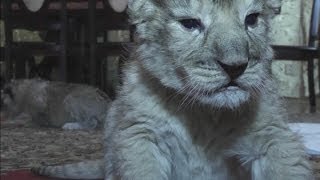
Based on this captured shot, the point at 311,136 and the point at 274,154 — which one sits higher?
the point at 274,154

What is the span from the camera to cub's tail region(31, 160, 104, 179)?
76.4 inches

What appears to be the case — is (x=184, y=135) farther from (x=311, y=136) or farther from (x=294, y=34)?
(x=294, y=34)

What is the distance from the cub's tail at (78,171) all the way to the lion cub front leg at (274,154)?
59cm

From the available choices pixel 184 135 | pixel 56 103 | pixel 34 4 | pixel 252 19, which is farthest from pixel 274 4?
pixel 56 103

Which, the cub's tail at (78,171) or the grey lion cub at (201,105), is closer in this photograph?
→ the grey lion cub at (201,105)

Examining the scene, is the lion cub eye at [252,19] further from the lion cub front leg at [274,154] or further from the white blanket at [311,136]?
the white blanket at [311,136]

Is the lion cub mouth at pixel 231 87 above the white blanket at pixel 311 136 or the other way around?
above

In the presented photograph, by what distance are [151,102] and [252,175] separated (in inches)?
10.9

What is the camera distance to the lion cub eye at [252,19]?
1426 millimetres

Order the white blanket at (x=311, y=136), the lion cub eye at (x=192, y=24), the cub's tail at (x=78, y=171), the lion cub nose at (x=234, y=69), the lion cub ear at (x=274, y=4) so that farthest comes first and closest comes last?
the white blanket at (x=311, y=136)
the cub's tail at (x=78, y=171)
the lion cub ear at (x=274, y=4)
the lion cub eye at (x=192, y=24)
the lion cub nose at (x=234, y=69)

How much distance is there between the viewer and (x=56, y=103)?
418 cm

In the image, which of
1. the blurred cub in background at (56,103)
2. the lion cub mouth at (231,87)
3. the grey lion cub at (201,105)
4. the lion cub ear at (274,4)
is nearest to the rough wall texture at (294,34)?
the blurred cub in background at (56,103)

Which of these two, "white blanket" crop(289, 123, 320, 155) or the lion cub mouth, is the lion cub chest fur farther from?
"white blanket" crop(289, 123, 320, 155)

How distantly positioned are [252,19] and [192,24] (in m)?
0.14
